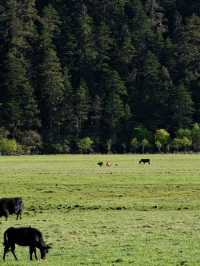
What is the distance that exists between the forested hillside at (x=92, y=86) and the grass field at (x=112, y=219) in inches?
3907

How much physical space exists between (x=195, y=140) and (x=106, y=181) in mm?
100614

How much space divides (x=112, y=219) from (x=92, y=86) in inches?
6038

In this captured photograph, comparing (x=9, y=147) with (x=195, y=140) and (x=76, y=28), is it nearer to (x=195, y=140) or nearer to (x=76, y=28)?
(x=195, y=140)

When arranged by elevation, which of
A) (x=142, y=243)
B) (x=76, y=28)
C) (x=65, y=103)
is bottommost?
(x=142, y=243)

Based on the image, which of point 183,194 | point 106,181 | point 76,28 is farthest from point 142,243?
point 76,28

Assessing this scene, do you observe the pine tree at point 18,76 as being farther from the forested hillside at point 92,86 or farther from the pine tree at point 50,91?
the pine tree at point 50,91

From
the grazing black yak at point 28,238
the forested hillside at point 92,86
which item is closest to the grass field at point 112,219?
the grazing black yak at point 28,238

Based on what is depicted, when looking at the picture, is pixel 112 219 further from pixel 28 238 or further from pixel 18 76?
pixel 18 76

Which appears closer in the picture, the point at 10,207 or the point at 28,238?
the point at 28,238

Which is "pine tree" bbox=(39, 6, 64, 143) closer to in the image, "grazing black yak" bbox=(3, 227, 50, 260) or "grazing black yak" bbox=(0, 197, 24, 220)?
"grazing black yak" bbox=(0, 197, 24, 220)

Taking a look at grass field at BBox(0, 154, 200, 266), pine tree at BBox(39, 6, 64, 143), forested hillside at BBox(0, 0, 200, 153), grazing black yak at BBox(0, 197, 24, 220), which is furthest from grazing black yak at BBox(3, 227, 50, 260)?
pine tree at BBox(39, 6, 64, 143)

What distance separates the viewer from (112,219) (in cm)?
2720

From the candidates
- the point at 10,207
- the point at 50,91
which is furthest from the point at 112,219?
the point at 50,91

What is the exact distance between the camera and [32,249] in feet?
59.4
